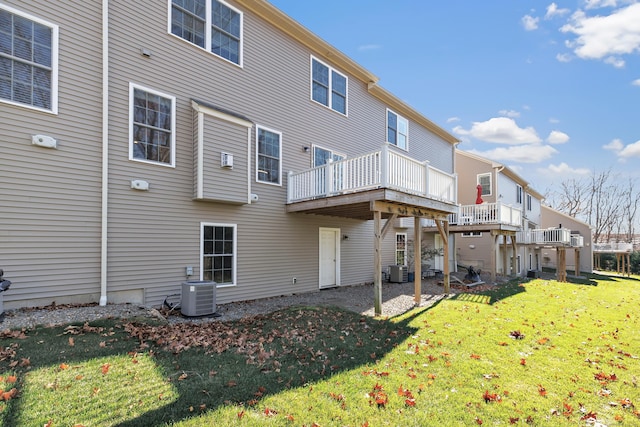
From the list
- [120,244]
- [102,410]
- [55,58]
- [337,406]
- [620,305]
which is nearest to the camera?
[102,410]

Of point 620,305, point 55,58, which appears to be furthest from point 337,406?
point 620,305

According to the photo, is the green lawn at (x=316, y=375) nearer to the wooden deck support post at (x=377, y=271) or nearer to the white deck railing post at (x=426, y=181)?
the wooden deck support post at (x=377, y=271)

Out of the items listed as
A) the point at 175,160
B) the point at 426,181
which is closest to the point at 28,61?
the point at 175,160

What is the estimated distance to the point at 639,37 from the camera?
1243cm

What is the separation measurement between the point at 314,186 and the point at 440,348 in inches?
221

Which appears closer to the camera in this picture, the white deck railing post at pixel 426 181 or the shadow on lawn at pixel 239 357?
the shadow on lawn at pixel 239 357

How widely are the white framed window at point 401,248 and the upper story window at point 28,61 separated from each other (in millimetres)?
13328

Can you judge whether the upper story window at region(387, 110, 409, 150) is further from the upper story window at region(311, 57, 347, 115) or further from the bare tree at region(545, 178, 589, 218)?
the bare tree at region(545, 178, 589, 218)

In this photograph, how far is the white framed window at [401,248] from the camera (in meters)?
15.4

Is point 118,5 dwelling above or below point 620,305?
above

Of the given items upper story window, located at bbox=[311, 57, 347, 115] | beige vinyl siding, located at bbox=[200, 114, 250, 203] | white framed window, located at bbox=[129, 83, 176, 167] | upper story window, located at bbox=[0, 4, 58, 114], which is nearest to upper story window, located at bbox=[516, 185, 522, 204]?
upper story window, located at bbox=[311, 57, 347, 115]

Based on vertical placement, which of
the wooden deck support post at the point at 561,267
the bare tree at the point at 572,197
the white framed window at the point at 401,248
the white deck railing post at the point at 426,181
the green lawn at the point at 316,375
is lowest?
the wooden deck support post at the point at 561,267

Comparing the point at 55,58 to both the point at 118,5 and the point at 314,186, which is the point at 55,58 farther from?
the point at 314,186

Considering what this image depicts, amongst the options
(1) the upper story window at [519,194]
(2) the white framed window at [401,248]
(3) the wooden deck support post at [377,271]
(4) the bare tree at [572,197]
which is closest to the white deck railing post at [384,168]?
(3) the wooden deck support post at [377,271]
